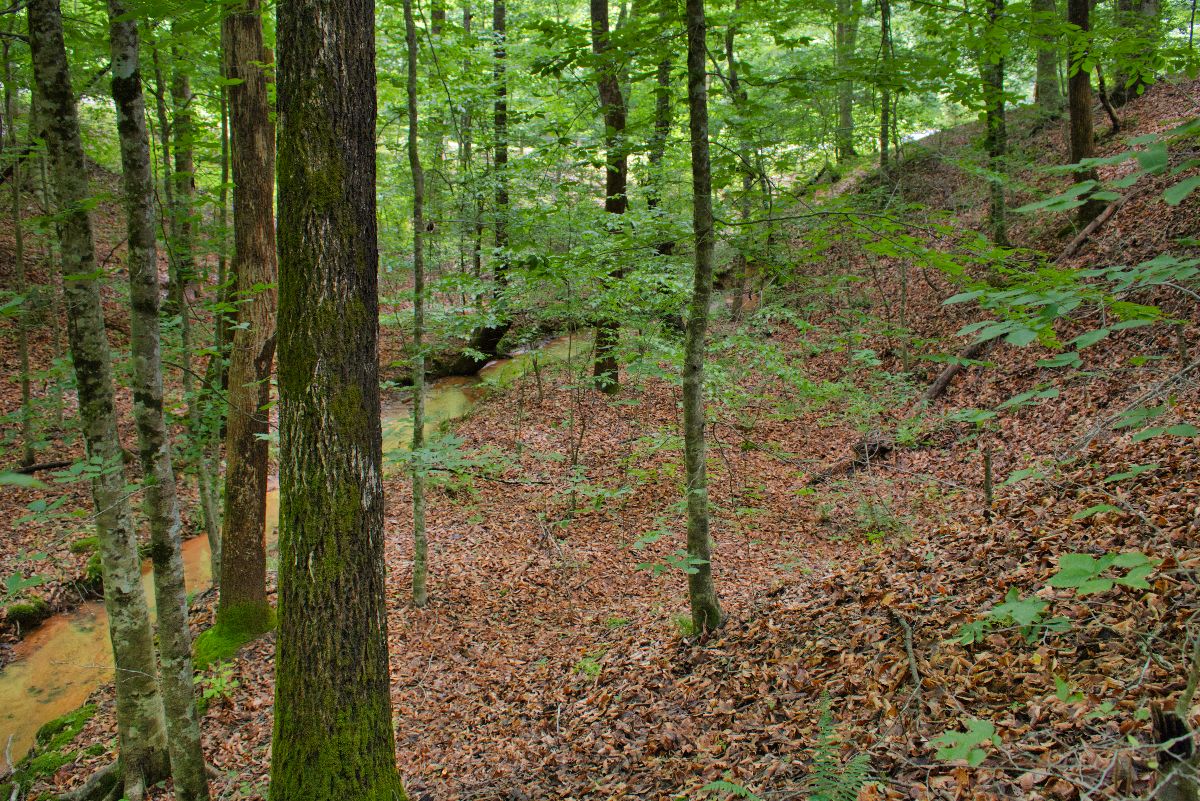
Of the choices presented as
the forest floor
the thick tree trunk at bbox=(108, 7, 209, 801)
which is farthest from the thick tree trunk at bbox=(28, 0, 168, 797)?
the forest floor

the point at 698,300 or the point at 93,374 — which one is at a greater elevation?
the point at 698,300

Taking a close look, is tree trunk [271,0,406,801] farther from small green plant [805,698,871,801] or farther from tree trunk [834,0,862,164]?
tree trunk [834,0,862,164]

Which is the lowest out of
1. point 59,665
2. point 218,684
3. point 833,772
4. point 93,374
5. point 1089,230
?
point 59,665

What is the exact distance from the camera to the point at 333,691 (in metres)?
3.20

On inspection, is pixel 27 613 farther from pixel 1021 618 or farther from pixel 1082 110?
pixel 1082 110

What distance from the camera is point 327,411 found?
314 cm

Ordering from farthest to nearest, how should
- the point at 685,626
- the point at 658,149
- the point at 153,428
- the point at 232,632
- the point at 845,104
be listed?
the point at 845,104 → the point at 658,149 → the point at 232,632 → the point at 685,626 → the point at 153,428

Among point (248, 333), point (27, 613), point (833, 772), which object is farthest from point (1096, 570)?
point (27, 613)

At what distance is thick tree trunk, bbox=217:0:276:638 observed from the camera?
6211mm

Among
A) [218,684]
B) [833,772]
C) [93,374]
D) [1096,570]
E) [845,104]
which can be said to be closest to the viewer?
[1096,570]

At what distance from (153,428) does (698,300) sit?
3869mm

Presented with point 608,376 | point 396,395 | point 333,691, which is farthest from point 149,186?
point 396,395

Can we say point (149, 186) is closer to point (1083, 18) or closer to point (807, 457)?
point (807, 457)

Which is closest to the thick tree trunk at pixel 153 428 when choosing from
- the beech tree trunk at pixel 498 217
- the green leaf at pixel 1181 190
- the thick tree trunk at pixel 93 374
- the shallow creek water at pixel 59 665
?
the thick tree trunk at pixel 93 374
